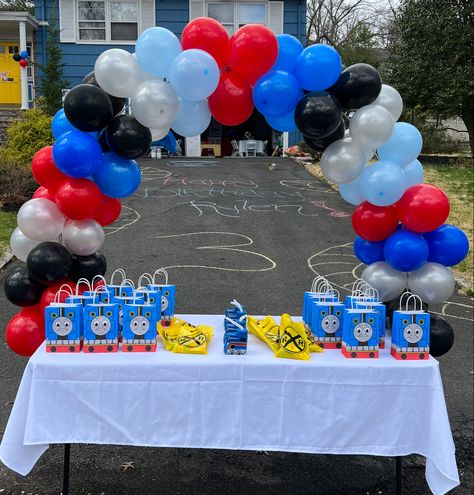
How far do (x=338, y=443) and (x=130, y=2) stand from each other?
19.2 metres

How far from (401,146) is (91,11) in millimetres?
18237

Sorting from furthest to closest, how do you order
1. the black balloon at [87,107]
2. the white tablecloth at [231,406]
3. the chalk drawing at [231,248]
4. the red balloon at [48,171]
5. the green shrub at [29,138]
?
the green shrub at [29,138]
the chalk drawing at [231,248]
the red balloon at [48,171]
the black balloon at [87,107]
the white tablecloth at [231,406]

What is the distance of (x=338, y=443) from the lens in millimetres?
3178

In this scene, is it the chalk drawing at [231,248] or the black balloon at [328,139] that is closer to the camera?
the black balloon at [328,139]

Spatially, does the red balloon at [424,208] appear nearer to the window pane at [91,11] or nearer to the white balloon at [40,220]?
the white balloon at [40,220]

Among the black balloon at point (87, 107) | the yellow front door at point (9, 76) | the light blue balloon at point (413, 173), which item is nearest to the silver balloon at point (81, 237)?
the black balloon at point (87, 107)

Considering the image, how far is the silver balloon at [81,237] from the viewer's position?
3752 millimetres

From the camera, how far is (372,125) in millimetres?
3484

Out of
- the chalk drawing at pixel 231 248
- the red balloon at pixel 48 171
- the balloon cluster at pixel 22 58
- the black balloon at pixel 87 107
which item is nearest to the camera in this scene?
the black balloon at pixel 87 107

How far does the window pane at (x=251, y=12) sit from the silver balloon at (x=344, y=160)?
1708 centimetres

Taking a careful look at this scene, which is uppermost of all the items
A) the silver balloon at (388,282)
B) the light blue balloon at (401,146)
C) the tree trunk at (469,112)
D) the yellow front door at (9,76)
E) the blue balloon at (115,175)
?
the yellow front door at (9,76)

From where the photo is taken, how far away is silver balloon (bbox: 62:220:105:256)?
3752mm

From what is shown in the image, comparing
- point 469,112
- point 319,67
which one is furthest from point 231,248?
point 469,112

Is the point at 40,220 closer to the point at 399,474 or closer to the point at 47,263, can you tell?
the point at 47,263
